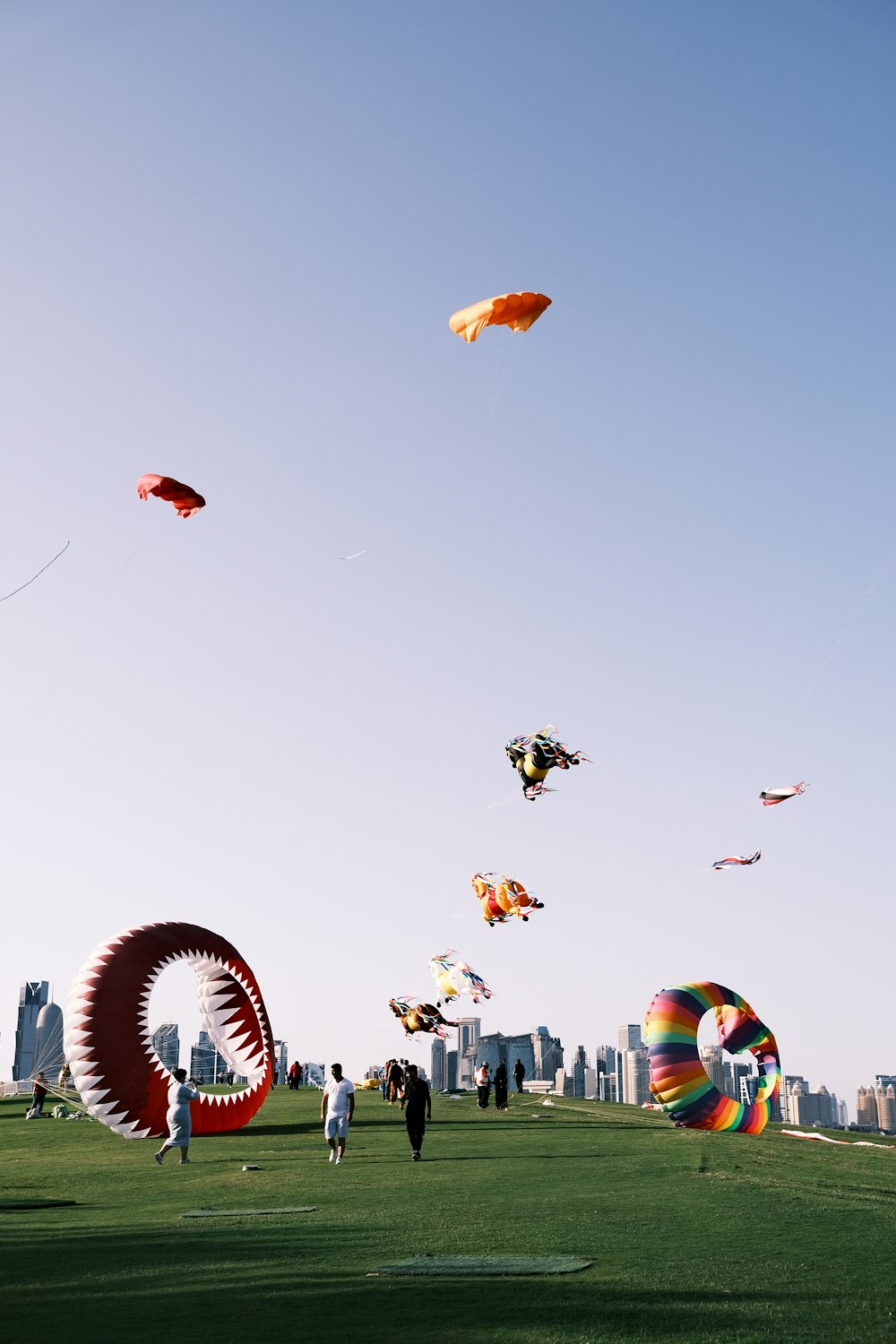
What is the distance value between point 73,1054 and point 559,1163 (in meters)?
9.80

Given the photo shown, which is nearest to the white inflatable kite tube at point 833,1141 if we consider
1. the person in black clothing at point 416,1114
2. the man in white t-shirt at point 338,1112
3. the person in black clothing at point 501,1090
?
the person in black clothing at point 501,1090

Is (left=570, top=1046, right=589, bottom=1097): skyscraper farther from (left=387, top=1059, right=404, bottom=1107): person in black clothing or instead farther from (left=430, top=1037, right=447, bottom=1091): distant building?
→ (left=387, top=1059, right=404, bottom=1107): person in black clothing

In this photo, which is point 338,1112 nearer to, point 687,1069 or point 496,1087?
point 687,1069

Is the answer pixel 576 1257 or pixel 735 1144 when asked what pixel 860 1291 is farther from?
pixel 735 1144

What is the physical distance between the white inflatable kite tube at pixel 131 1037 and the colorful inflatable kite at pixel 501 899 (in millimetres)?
13994

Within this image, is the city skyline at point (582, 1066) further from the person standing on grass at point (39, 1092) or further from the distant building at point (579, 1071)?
the person standing on grass at point (39, 1092)

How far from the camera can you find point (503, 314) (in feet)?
76.4

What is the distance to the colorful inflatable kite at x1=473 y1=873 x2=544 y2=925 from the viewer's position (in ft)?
123

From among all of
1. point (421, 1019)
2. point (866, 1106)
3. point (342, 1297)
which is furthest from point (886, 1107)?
point (342, 1297)

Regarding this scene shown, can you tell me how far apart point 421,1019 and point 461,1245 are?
31.8 m

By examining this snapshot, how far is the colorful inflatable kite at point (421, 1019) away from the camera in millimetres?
40344

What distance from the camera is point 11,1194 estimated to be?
50.0 ft

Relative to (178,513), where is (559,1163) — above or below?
below

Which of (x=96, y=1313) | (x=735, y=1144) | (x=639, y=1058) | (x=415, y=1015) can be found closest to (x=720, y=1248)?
(x=96, y=1313)
